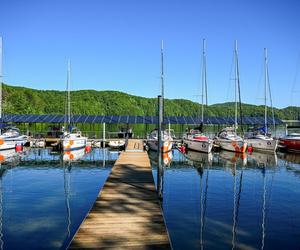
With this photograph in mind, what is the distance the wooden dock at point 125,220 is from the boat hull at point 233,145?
24466 mm

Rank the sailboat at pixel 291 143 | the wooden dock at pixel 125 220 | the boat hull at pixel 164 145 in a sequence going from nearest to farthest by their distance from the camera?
the wooden dock at pixel 125 220 → the boat hull at pixel 164 145 → the sailboat at pixel 291 143

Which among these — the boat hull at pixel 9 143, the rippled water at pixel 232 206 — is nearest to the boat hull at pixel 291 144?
the rippled water at pixel 232 206

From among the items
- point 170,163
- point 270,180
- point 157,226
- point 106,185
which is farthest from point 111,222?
point 170,163

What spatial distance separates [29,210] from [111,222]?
22.3 feet

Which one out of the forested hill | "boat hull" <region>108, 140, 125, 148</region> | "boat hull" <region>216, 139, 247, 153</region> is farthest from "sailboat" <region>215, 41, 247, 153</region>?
the forested hill

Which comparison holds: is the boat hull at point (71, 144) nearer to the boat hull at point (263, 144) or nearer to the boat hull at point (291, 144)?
the boat hull at point (263, 144)

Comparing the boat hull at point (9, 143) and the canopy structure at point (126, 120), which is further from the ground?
the canopy structure at point (126, 120)

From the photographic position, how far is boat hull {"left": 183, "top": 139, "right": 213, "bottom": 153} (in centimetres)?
3669

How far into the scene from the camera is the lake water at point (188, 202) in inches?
439

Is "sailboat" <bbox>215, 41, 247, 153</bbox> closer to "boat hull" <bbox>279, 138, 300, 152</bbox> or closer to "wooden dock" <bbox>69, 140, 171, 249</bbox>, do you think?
"boat hull" <bbox>279, 138, 300, 152</bbox>

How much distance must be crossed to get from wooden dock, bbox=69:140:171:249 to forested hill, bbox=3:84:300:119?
3468 inches

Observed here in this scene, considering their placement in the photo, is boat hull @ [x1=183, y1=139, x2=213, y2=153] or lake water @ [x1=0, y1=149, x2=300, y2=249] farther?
boat hull @ [x1=183, y1=139, x2=213, y2=153]

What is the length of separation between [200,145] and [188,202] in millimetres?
21908

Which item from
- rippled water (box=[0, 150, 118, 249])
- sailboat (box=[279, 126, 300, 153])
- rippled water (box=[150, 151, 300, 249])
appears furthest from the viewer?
sailboat (box=[279, 126, 300, 153])
